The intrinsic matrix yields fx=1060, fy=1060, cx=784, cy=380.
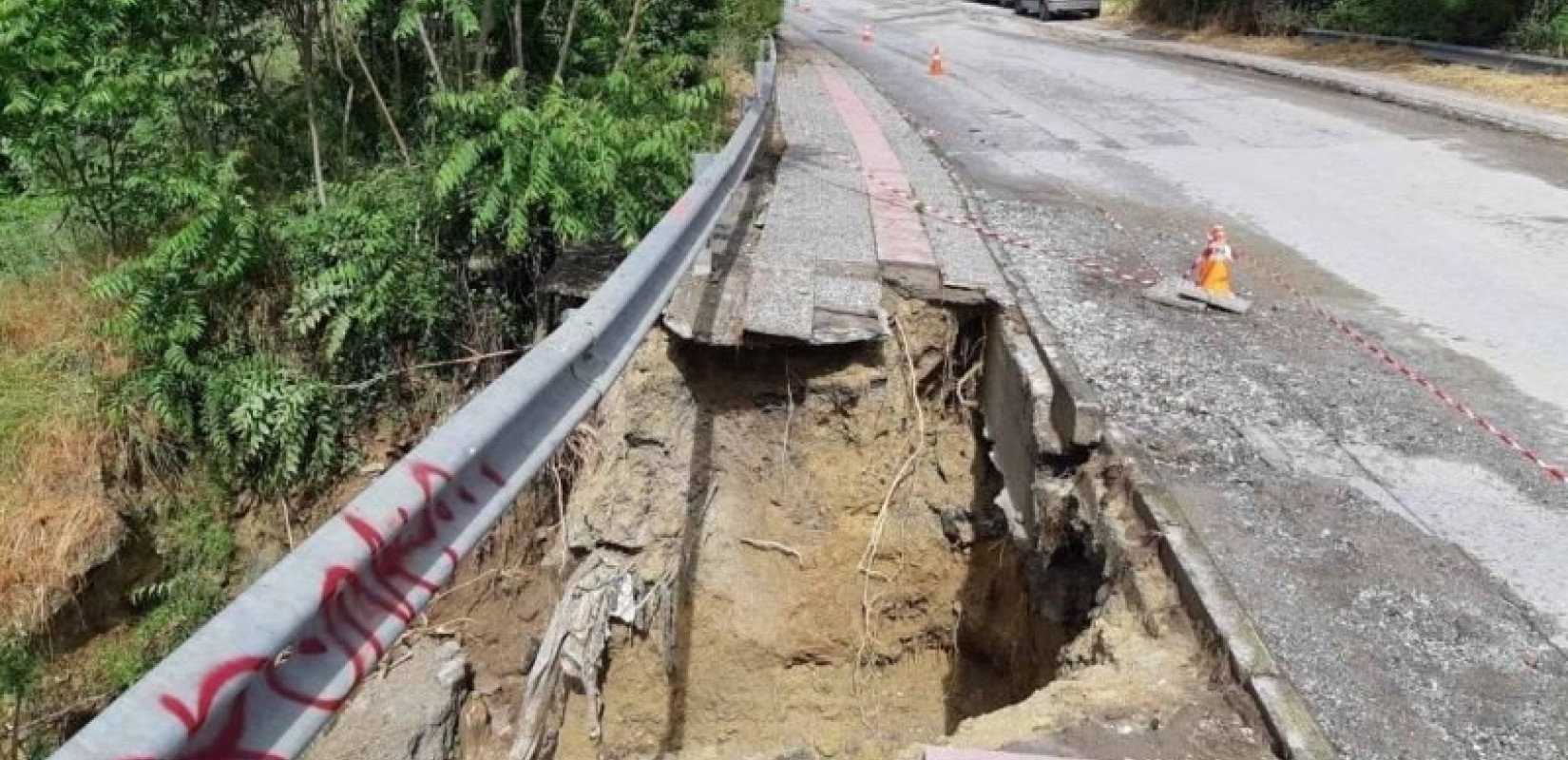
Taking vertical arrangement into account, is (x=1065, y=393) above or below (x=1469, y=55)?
below

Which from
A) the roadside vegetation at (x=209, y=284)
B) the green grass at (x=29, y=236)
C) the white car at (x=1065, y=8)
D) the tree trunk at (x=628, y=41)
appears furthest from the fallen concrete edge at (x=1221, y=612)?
the white car at (x=1065, y=8)

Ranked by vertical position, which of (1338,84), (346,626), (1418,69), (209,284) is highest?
(1418,69)

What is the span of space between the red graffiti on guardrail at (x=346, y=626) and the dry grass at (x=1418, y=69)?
50.0ft

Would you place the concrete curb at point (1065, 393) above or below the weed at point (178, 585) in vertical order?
above

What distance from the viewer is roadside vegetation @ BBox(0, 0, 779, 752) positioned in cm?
Result: 588

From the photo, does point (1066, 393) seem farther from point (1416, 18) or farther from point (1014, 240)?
point (1416, 18)

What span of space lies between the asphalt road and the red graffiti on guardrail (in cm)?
229

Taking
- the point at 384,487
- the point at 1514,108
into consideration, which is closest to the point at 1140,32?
the point at 1514,108

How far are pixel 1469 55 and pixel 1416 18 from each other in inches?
111

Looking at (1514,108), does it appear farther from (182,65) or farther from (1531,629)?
(182,65)

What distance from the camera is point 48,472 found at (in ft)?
19.5

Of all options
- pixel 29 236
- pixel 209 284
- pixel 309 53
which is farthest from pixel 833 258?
pixel 29 236

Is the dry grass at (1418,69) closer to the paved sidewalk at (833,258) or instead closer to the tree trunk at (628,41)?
the paved sidewalk at (833,258)

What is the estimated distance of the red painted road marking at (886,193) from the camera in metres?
6.05
